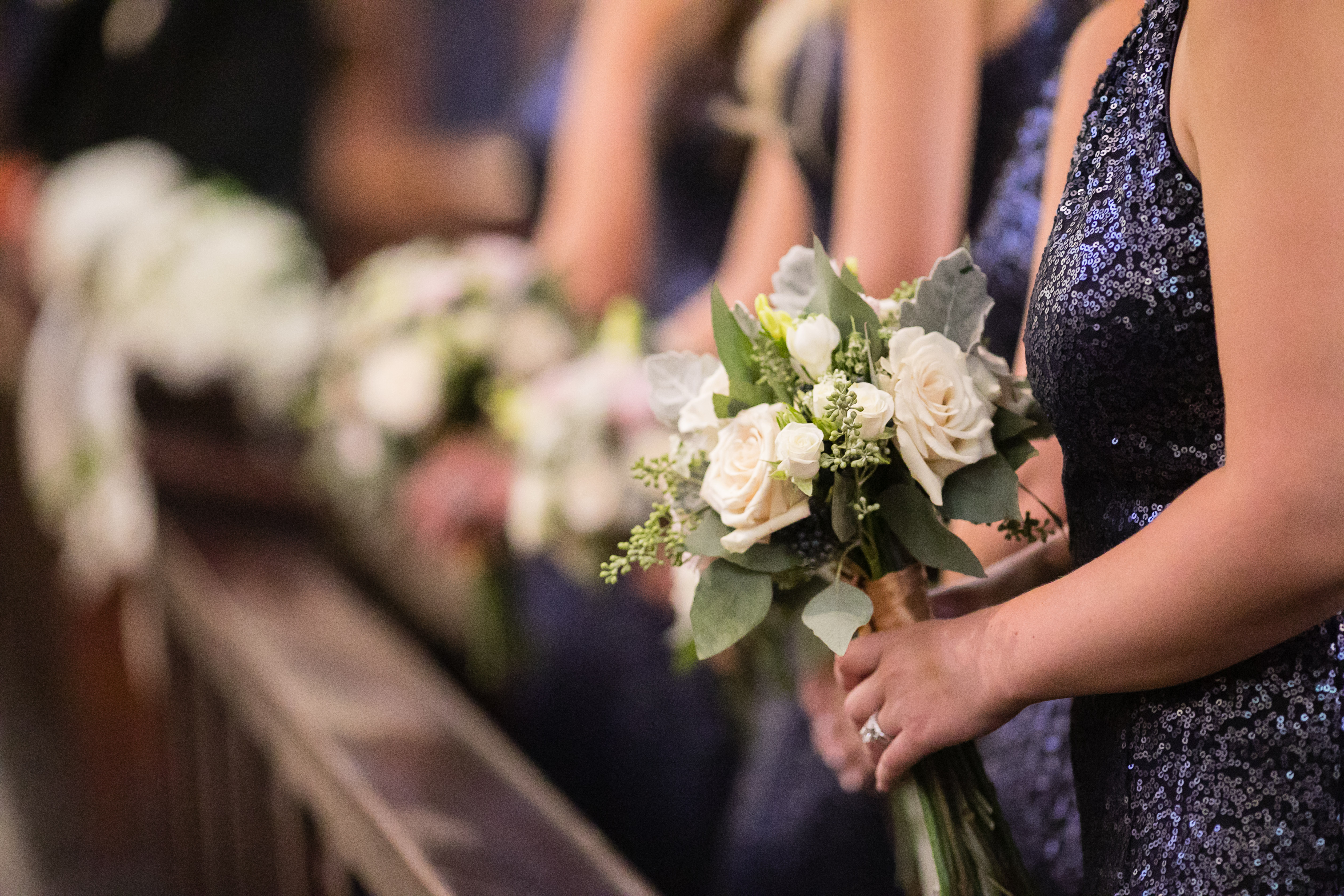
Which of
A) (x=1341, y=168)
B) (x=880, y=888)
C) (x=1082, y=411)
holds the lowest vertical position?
(x=880, y=888)

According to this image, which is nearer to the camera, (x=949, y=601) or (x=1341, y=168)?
(x=1341, y=168)

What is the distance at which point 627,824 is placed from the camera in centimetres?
259

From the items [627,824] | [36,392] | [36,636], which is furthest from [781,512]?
[36,636]

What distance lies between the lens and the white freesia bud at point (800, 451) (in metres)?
0.93

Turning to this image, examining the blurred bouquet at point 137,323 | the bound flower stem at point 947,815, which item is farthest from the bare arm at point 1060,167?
the blurred bouquet at point 137,323

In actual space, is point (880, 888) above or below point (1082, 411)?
below

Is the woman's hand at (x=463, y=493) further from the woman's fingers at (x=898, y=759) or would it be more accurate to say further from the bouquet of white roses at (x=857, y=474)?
the woman's fingers at (x=898, y=759)

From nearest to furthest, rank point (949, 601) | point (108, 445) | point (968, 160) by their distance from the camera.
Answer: point (949, 601) → point (968, 160) → point (108, 445)

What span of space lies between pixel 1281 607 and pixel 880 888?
3.13 ft

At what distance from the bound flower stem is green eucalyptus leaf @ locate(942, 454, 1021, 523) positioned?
0.30 ft

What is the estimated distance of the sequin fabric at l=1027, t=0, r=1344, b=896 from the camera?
88 cm

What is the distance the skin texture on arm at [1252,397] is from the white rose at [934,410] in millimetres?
137

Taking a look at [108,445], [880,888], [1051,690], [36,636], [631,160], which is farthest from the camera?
[36,636]

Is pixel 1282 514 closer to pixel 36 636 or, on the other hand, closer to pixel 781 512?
pixel 781 512
